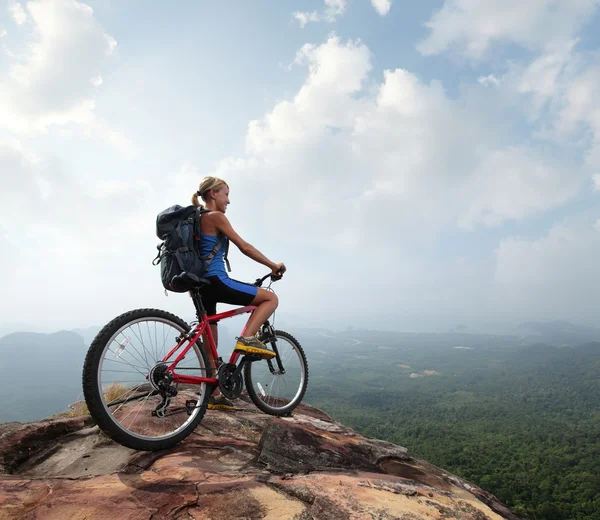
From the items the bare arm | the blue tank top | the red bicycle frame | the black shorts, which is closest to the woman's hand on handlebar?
the bare arm

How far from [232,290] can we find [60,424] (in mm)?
2968

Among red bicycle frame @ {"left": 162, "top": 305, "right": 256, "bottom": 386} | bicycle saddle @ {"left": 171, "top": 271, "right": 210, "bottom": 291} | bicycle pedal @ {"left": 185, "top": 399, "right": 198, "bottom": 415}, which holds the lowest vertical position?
bicycle pedal @ {"left": 185, "top": 399, "right": 198, "bottom": 415}

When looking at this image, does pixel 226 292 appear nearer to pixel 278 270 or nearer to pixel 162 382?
pixel 278 270

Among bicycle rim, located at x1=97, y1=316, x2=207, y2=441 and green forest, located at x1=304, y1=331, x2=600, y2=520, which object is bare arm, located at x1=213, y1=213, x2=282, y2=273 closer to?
bicycle rim, located at x1=97, y1=316, x2=207, y2=441

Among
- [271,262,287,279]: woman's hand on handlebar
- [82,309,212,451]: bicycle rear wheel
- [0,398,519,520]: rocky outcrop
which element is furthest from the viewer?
[271,262,287,279]: woman's hand on handlebar

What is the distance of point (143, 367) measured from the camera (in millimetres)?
3758

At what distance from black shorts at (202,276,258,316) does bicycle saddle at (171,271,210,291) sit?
309mm

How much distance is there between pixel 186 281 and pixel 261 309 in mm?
1280

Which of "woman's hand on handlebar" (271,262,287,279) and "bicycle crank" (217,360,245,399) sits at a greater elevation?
"woman's hand on handlebar" (271,262,287,279)

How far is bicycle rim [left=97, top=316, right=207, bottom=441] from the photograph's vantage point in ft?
11.2

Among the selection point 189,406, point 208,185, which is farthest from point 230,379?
point 208,185

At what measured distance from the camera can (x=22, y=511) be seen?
252 centimetres

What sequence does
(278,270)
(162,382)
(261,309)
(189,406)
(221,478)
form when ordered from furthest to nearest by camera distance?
(278,270)
(261,309)
(189,406)
(162,382)
(221,478)

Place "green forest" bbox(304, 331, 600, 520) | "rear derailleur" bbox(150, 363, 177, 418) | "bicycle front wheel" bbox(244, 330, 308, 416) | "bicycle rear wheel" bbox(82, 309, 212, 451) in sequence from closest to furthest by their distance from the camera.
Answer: "bicycle rear wheel" bbox(82, 309, 212, 451) → "rear derailleur" bbox(150, 363, 177, 418) → "bicycle front wheel" bbox(244, 330, 308, 416) → "green forest" bbox(304, 331, 600, 520)
